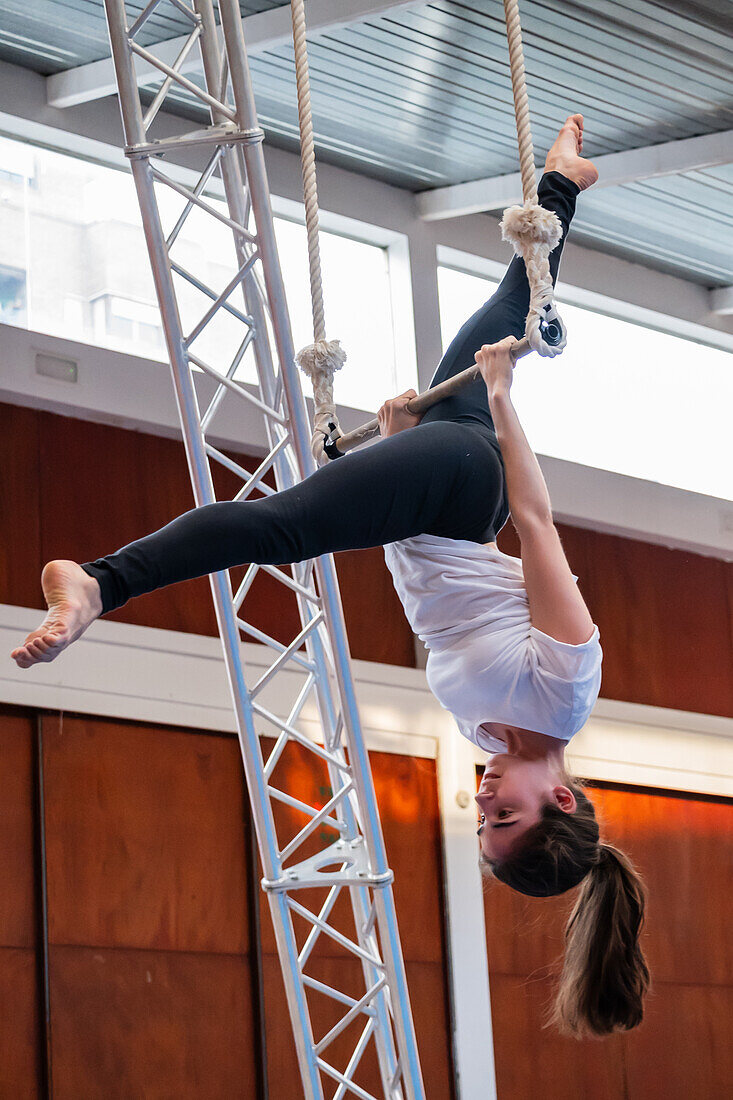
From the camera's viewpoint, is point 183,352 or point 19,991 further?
point 19,991

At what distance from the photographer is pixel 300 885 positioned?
4.10 m

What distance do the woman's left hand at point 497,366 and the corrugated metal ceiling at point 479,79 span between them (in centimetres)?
263

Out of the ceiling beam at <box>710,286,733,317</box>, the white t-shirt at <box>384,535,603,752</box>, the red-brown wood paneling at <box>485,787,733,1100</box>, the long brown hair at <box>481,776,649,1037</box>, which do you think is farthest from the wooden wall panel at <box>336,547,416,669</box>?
the white t-shirt at <box>384,535,603,752</box>

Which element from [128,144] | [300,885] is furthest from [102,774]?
[128,144]

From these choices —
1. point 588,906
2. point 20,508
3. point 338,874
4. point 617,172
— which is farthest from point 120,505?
point 588,906

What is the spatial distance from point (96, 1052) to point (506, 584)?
2.75 meters

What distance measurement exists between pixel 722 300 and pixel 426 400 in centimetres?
464

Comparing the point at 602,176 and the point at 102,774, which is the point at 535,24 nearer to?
the point at 602,176

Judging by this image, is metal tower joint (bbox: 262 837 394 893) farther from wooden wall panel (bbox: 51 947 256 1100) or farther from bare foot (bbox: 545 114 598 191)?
bare foot (bbox: 545 114 598 191)

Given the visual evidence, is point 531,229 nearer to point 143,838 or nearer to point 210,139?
point 210,139

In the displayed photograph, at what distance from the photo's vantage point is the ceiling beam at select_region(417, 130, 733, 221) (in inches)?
237

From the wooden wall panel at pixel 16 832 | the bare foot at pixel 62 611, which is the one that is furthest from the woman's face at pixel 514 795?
the wooden wall panel at pixel 16 832

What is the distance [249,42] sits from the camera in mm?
5266

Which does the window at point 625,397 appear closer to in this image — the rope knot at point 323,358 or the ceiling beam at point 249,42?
the ceiling beam at point 249,42
